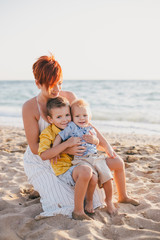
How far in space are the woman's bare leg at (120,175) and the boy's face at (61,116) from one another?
2.15 ft

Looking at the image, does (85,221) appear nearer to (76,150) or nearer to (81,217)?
(81,217)

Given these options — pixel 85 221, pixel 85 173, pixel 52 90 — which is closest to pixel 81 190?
pixel 85 173

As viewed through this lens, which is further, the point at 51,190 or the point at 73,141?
the point at 51,190

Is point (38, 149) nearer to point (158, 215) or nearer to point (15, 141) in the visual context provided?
point (158, 215)

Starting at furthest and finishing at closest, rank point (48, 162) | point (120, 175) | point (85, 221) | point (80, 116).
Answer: point (48, 162), point (120, 175), point (80, 116), point (85, 221)

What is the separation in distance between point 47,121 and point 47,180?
685mm

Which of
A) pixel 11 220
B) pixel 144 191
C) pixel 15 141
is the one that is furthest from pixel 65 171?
pixel 15 141

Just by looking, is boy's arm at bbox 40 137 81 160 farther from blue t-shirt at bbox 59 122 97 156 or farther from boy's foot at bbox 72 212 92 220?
boy's foot at bbox 72 212 92 220

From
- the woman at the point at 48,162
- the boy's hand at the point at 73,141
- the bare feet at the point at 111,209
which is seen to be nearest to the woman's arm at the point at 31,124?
the woman at the point at 48,162

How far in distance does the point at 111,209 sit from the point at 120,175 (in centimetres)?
40

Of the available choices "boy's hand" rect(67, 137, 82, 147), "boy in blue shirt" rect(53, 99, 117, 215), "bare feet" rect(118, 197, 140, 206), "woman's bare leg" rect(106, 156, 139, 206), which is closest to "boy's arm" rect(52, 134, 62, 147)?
"boy in blue shirt" rect(53, 99, 117, 215)

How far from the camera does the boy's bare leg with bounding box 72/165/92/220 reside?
2.60m

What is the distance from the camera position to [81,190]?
2602mm

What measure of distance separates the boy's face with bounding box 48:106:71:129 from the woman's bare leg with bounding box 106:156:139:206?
0.66 meters
